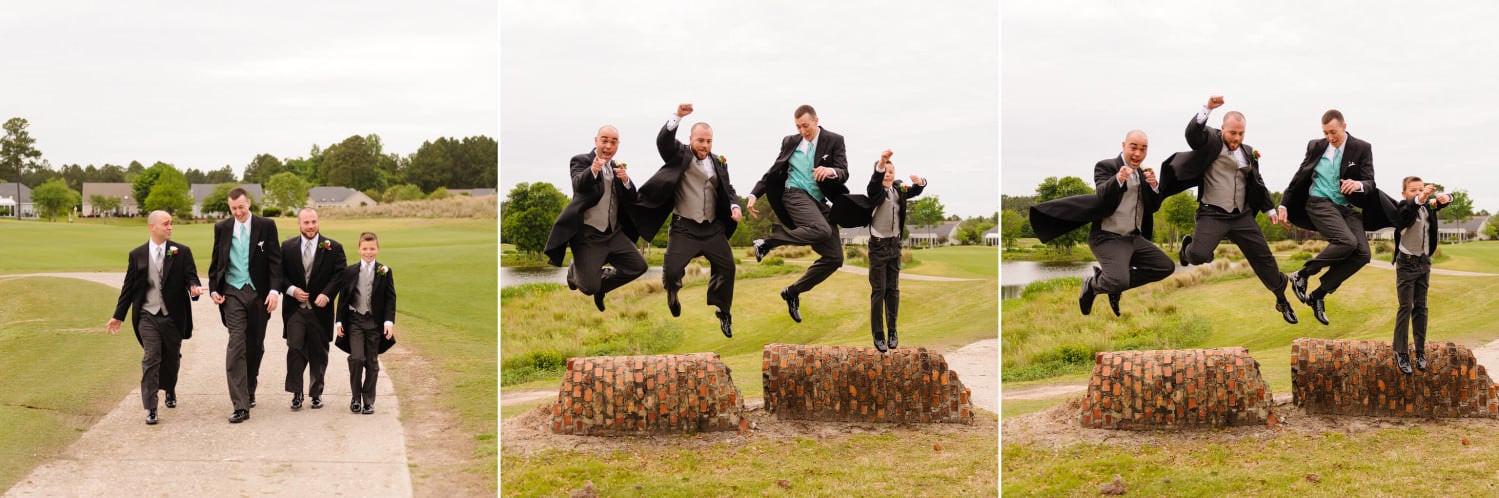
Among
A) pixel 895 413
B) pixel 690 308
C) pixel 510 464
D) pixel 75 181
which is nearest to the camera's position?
pixel 510 464

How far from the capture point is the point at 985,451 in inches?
691

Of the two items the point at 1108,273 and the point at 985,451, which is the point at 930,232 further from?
the point at 1108,273

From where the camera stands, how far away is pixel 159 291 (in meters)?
14.1

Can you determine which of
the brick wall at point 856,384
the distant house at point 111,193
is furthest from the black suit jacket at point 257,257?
the distant house at point 111,193

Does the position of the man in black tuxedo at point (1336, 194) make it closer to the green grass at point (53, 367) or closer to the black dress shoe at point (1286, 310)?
the black dress shoe at point (1286, 310)

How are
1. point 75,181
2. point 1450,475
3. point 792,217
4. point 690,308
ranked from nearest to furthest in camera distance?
point 792,217, point 1450,475, point 690,308, point 75,181

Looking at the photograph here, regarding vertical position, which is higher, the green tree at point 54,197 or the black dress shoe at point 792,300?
the green tree at point 54,197

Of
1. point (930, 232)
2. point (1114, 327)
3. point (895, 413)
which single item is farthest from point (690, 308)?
point (895, 413)

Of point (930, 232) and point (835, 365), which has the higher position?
point (930, 232)

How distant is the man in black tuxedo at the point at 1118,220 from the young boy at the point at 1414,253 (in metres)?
2.67

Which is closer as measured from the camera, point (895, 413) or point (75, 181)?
point (895, 413)

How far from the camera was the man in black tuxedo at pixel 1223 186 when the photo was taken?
12.8 m

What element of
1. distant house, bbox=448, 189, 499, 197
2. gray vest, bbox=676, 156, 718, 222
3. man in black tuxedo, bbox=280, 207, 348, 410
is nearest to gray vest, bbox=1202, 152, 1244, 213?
gray vest, bbox=676, 156, 718, 222

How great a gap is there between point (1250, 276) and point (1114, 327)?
360 cm
